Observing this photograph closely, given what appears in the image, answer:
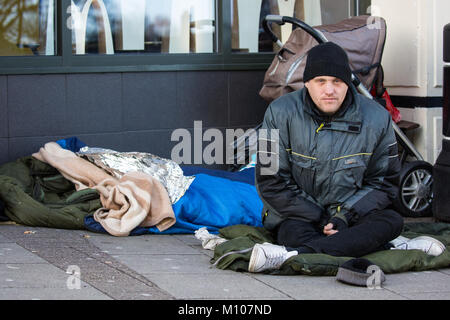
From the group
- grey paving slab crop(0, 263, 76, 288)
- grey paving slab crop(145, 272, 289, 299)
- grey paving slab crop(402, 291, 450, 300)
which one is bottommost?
grey paving slab crop(402, 291, 450, 300)

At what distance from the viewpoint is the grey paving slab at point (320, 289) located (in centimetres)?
431

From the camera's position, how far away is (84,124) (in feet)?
24.0

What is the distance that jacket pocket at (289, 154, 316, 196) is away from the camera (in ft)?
17.2

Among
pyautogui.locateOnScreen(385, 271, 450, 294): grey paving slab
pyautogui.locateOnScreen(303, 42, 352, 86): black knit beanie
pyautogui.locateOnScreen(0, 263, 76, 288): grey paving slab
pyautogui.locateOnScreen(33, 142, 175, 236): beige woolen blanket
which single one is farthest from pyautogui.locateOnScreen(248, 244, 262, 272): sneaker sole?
pyautogui.locateOnScreen(33, 142, 175, 236): beige woolen blanket

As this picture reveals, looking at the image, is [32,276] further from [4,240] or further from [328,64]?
[328,64]

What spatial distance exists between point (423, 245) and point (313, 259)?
0.91m

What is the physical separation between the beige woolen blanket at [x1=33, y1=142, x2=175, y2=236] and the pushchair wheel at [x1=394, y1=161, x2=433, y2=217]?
6.46 feet

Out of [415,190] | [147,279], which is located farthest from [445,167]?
[147,279]

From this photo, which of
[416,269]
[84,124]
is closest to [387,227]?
[416,269]

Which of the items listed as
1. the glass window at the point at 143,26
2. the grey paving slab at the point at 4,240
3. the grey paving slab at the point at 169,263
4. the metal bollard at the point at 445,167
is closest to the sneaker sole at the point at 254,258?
the grey paving slab at the point at 169,263

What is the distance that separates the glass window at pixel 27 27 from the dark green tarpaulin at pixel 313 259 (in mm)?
2649

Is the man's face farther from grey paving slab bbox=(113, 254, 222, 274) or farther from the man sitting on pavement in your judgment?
grey paving slab bbox=(113, 254, 222, 274)
